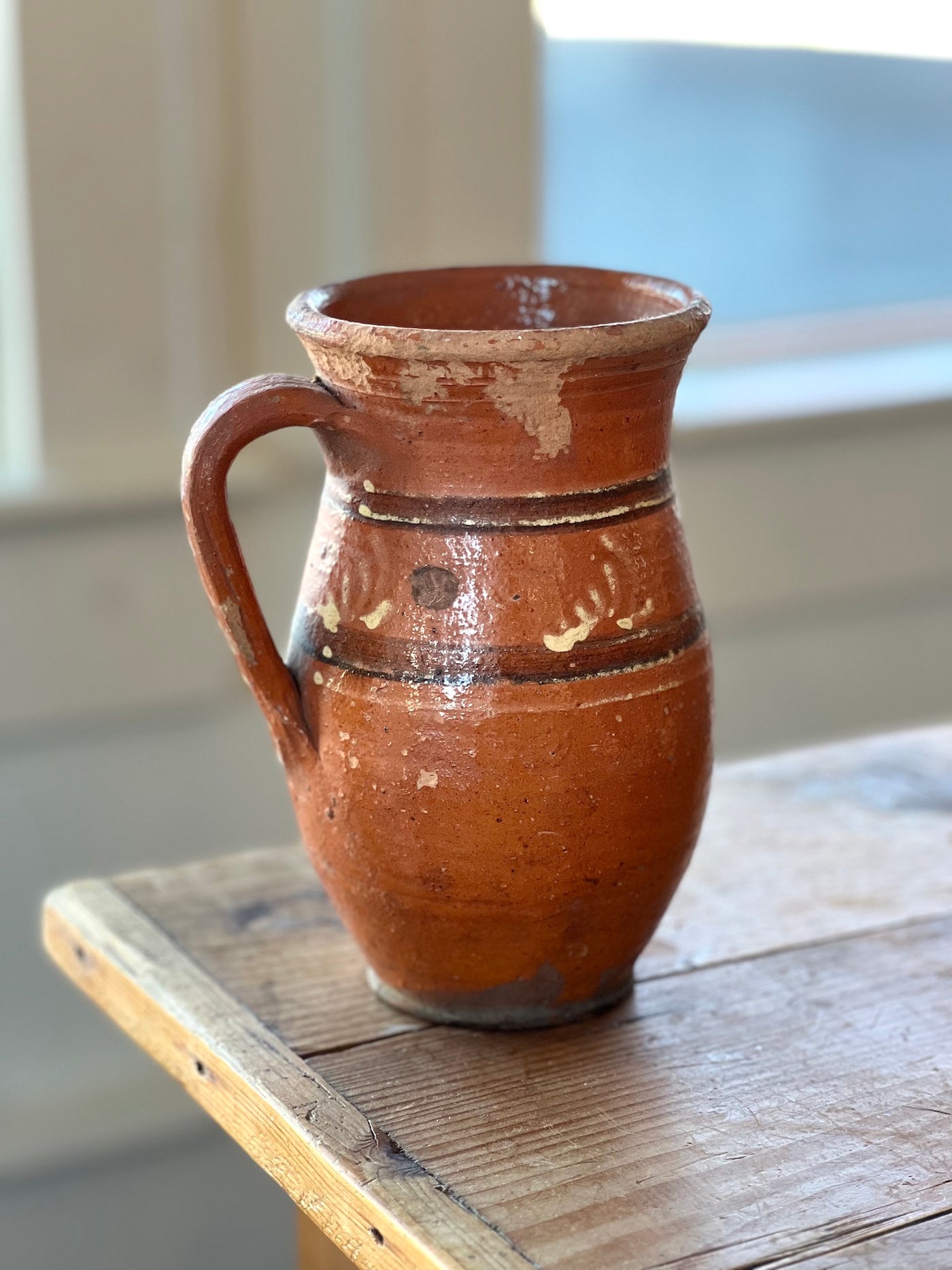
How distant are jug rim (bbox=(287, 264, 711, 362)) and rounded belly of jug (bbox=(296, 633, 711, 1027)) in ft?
0.43

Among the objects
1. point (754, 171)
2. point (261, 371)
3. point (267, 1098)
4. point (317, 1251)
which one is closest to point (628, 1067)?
point (267, 1098)

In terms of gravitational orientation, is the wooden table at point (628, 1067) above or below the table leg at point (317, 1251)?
above

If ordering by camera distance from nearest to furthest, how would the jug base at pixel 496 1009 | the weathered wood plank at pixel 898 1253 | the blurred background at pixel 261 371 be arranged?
the weathered wood plank at pixel 898 1253 → the jug base at pixel 496 1009 → the blurred background at pixel 261 371

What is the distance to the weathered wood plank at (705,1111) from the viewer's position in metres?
0.56

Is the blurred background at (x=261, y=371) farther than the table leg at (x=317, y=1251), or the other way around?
the blurred background at (x=261, y=371)

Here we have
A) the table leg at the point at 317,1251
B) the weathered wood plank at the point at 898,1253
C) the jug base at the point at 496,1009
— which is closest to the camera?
the weathered wood plank at the point at 898,1253

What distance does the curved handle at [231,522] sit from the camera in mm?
639

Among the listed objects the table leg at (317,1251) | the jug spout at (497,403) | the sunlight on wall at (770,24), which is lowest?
the table leg at (317,1251)

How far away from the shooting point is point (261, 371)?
1340mm

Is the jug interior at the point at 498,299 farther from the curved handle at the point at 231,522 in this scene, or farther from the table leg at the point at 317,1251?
the table leg at the point at 317,1251

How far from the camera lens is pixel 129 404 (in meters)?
1.30

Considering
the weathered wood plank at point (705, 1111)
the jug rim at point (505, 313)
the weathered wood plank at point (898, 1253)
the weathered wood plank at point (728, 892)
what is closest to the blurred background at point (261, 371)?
the weathered wood plank at point (728, 892)

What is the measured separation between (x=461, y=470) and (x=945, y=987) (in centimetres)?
33

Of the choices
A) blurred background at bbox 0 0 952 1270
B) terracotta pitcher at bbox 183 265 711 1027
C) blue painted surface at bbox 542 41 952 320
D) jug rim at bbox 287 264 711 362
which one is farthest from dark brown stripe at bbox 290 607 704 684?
blue painted surface at bbox 542 41 952 320
